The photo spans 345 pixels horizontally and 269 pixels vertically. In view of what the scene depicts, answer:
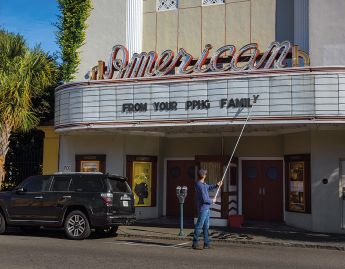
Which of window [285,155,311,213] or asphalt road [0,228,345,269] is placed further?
window [285,155,311,213]

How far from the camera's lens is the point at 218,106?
1614cm

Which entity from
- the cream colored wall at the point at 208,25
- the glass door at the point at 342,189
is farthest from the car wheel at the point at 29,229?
the glass door at the point at 342,189

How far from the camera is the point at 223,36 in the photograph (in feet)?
65.7

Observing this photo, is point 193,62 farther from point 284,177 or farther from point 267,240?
point 267,240

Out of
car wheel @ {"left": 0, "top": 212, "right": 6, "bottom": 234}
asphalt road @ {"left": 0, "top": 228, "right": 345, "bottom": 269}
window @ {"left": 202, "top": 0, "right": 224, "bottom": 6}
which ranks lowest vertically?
asphalt road @ {"left": 0, "top": 228, "right": 345, "bottom": 269}

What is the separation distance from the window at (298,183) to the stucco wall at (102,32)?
25.3ft

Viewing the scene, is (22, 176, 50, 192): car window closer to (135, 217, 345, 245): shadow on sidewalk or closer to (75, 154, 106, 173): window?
(135, 217, 345, 245): shadow on sidewalk

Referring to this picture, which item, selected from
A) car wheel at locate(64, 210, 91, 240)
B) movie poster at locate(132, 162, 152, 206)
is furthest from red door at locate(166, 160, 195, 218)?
car wheel at locate(64, 210, 91, 240)

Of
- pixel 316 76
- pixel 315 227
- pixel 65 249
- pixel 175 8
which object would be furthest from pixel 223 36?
pixel 65 249

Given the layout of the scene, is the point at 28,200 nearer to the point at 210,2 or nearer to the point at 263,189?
the point at 263,189

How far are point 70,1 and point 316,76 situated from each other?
34.0ft

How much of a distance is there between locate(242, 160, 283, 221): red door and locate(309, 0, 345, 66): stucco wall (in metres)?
4.46

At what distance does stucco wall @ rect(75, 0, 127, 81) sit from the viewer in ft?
67.3

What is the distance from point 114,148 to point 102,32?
15.0 feet
